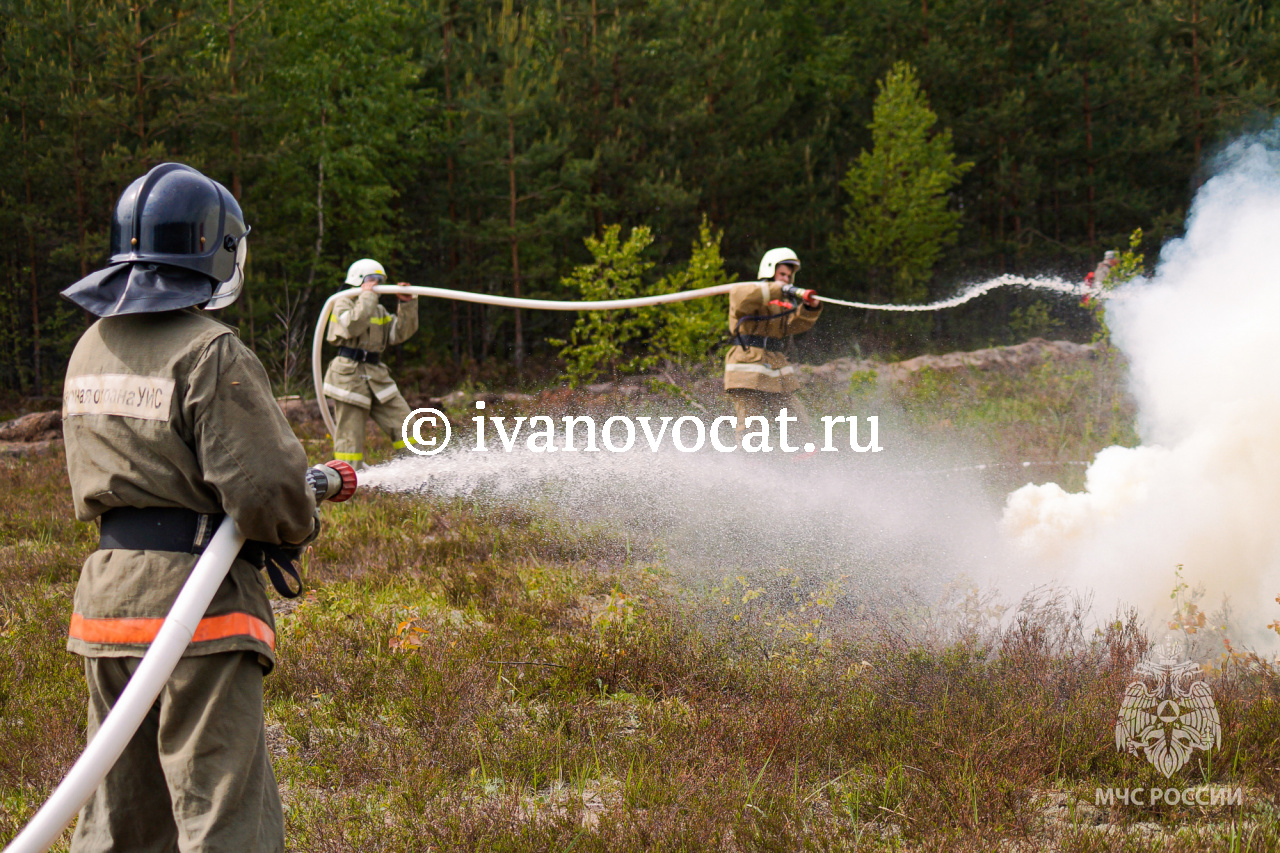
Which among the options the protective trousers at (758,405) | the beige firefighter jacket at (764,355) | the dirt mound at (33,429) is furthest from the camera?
the dirt mound at (33,429)

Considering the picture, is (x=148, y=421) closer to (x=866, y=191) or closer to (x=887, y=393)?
(x=887, y=393)

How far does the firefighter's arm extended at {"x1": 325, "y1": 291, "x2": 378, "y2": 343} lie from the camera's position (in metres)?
8.69

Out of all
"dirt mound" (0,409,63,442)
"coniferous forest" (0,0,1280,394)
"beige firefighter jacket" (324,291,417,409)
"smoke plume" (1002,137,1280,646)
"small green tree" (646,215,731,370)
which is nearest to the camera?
"smoke plume" (1002,137,1280,646)

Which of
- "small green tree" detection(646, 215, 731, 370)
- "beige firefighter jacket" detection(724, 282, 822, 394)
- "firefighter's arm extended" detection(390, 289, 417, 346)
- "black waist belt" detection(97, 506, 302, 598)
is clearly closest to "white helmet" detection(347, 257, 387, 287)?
"firefighter's arm extended" detection(390, 289, 417, 346)

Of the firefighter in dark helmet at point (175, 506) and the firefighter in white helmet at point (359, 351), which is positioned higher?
the firefighter in white helmet at point (359, 351)

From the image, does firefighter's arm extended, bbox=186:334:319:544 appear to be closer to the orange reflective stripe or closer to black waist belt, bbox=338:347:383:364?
the orange reflective stripe

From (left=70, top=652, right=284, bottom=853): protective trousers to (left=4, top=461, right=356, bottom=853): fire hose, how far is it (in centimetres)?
11

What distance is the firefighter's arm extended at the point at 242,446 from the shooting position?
7.11 ft

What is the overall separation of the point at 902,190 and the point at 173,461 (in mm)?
21494

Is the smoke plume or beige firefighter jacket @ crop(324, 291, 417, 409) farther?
beige firefighter jacket @ crop(324, 291, 417, 409)

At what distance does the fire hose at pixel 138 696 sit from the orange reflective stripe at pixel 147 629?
41 millimetres

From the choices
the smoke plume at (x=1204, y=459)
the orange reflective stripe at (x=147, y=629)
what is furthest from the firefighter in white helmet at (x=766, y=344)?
the orange reflective stripe at (x=147, y=629)

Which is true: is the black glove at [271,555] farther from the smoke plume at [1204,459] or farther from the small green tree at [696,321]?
the small green tree at [696,321]

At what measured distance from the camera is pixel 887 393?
40.8ft
